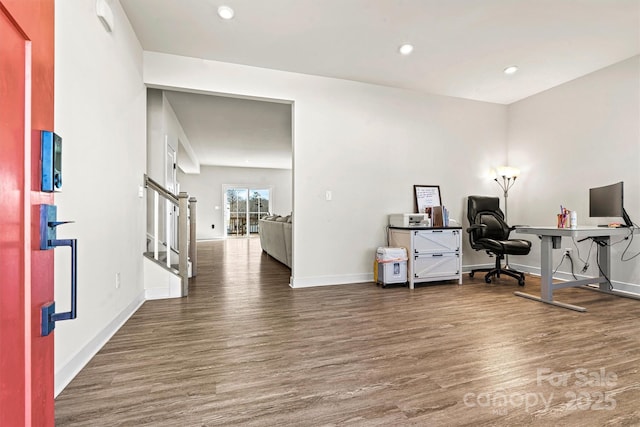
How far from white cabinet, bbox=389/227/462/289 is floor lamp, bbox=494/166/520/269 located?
1198 mm

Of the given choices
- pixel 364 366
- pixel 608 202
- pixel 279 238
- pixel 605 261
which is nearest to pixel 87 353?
pixel 364 366

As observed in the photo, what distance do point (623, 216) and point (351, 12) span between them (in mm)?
3363

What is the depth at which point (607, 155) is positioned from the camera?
12.0ft

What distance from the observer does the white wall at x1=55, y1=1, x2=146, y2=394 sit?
1.63m

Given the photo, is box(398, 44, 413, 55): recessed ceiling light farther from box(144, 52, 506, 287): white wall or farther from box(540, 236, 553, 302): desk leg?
box(540, 236, 553, 302): desk leg

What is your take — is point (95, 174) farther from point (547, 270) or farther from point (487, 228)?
point (487, 228)

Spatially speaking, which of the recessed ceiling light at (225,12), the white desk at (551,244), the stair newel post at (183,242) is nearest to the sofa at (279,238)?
the stair newel post at (183,242)

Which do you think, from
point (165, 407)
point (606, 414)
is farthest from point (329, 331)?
point (606, 414)

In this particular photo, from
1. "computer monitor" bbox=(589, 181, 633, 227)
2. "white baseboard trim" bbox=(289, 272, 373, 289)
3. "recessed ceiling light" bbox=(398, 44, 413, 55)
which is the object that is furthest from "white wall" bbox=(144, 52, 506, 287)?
"computer monitor" bbox=(589, 181, 633, 227)

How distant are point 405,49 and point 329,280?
9.06ft

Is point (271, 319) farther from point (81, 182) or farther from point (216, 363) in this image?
point (81, 182)

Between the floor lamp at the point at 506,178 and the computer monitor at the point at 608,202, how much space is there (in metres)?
1.13

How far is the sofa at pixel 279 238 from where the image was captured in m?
4.89

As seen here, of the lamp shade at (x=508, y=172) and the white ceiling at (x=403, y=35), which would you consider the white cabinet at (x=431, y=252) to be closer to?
the lamp shade at (x=508, y=172)
